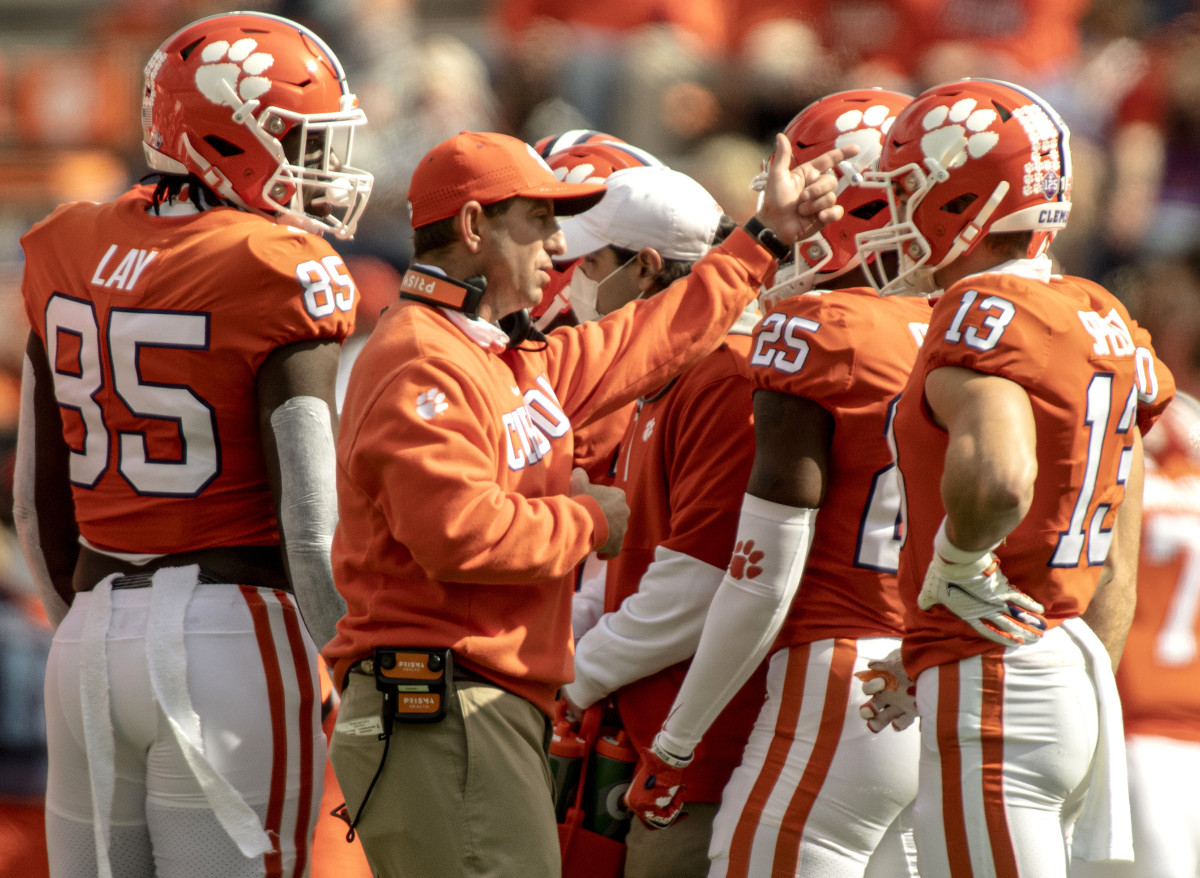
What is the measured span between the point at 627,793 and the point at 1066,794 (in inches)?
38.5

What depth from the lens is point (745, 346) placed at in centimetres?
343

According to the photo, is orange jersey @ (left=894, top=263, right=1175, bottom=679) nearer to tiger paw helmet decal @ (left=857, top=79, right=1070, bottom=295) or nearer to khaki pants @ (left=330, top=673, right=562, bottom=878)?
tiger paw helmet decal @ (left=857, top=79, right=1070, bottom=295)

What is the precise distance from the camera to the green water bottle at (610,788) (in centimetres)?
339

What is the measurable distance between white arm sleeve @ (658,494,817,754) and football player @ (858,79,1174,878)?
→ 0.83 ft

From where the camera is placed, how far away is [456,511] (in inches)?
102

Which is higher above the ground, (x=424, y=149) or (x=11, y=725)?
(x=424, y=149)

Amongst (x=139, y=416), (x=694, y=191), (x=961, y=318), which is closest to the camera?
(x=961, y=318)

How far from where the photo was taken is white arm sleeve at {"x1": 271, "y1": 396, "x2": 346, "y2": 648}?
2973 mm

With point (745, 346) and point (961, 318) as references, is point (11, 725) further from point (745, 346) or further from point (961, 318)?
point (961, 318)

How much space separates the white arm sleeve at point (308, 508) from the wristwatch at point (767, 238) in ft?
3.27

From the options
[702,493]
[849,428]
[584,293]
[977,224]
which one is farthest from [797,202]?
[584,293]

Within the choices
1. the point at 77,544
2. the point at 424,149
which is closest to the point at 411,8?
the point at 424,149

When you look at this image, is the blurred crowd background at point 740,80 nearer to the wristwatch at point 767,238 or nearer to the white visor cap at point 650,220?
the white visor cap at point 650,220

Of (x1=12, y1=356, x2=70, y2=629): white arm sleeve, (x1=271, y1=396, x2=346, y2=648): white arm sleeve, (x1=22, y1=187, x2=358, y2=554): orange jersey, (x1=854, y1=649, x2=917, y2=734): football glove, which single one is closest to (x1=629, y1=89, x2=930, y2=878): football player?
(x1=854, y1=649, x2=917, y2=734): football glove
